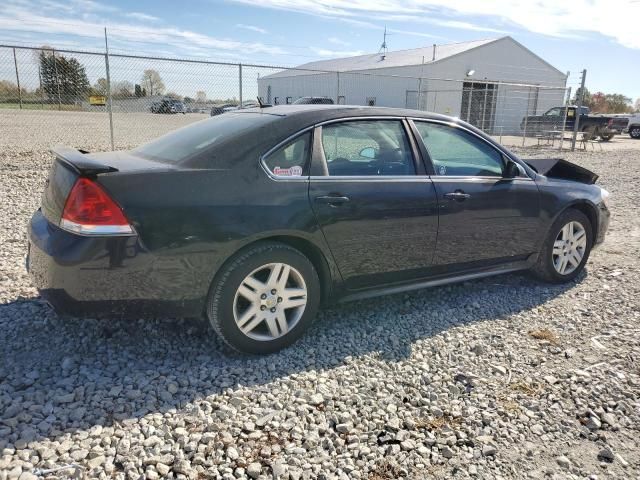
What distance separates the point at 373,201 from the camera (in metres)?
3.44

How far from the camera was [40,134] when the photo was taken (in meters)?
16.0

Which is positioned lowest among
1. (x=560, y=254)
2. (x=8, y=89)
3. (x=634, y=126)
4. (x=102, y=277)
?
(x=560, y=254)

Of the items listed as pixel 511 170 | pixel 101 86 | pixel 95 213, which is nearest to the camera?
pixel 95 213

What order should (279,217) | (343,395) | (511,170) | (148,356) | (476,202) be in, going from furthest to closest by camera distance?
1. (511,170)
2. (476,202)
3. (148,356)
4. (279,217)
5. (343,395)

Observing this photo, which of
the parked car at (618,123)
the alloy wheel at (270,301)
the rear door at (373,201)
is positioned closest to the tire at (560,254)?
the rear door at (373,201)

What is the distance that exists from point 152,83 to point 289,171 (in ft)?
29.8

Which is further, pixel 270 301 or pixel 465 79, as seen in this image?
pixel 465 79

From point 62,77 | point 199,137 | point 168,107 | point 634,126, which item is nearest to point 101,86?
point 62,77

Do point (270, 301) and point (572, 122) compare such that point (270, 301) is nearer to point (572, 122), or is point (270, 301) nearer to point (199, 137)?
point (199, 137)

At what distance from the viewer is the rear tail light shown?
8.84ft

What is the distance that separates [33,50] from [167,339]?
25.7 feet

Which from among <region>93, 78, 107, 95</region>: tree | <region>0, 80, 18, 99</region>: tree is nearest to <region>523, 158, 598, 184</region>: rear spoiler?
<region>93, 78, 107, 95</region>: tree

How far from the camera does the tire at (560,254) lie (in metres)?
4.56

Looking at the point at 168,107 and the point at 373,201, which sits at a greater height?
the point at 168,107
